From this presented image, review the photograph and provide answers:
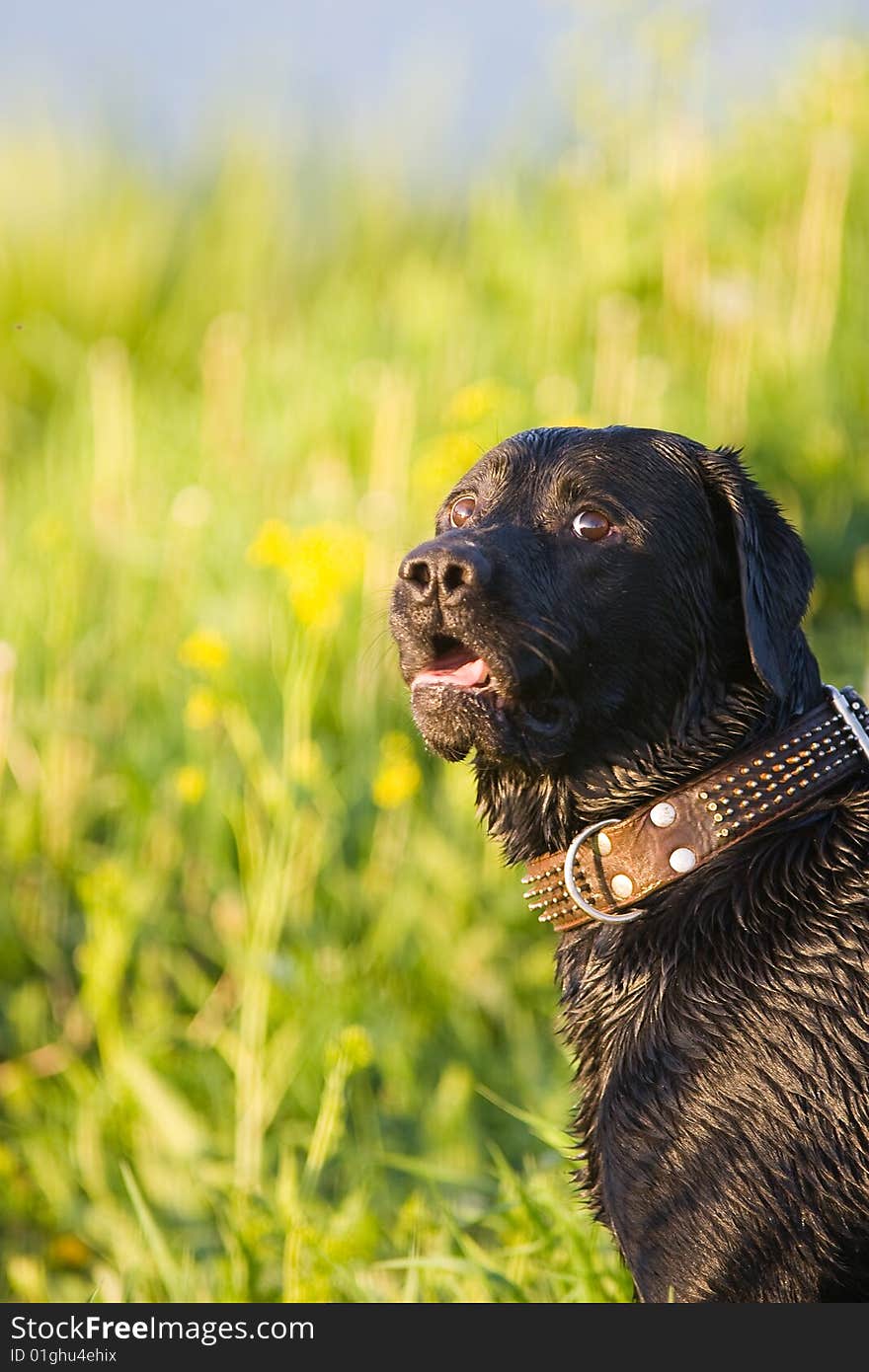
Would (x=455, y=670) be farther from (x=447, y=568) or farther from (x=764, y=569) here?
(x=764, y=569)

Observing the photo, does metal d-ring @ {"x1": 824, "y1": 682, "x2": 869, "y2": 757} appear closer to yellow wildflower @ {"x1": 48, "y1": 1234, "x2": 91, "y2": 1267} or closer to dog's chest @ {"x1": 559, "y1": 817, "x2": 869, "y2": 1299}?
dog's chest @ {"x1": 559, "y1": 817, "x2": 869, "y2": 1299}

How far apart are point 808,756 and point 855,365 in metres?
4.36

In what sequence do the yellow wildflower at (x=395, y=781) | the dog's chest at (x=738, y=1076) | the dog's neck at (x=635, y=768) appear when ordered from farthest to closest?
1. the yellow wildflower at (x=395, y=781)
2. the dog's neck at (x=635, y=768)
3. the dog's chest at (x=738, y=1076)

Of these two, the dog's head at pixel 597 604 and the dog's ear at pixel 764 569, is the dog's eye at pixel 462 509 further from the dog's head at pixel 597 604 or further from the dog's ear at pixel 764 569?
the dog's ear at pixel 764 569

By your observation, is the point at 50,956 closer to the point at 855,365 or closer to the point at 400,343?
the point at 400,343

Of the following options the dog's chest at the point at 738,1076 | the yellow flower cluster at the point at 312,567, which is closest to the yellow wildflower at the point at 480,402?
the yellow flower cluster at the point at 312,567

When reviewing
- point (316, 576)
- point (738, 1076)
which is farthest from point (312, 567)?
point (738, 1076)

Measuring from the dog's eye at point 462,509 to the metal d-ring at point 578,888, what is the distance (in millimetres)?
588

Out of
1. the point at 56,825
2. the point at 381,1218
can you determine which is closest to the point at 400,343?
the point at 56,825

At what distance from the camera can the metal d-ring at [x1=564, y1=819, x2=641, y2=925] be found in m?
2.41

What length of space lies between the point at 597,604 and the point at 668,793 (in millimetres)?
325

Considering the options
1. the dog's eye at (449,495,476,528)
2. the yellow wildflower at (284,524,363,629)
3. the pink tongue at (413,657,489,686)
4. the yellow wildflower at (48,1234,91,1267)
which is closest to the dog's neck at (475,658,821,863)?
the pink tongue at (413,657,489,686)

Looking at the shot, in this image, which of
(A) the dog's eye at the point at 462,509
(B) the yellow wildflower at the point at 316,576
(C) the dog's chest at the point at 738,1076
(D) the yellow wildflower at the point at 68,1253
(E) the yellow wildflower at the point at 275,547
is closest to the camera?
(C) the dog's chest at the point at 738,1076

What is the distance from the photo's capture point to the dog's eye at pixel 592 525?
248cm
